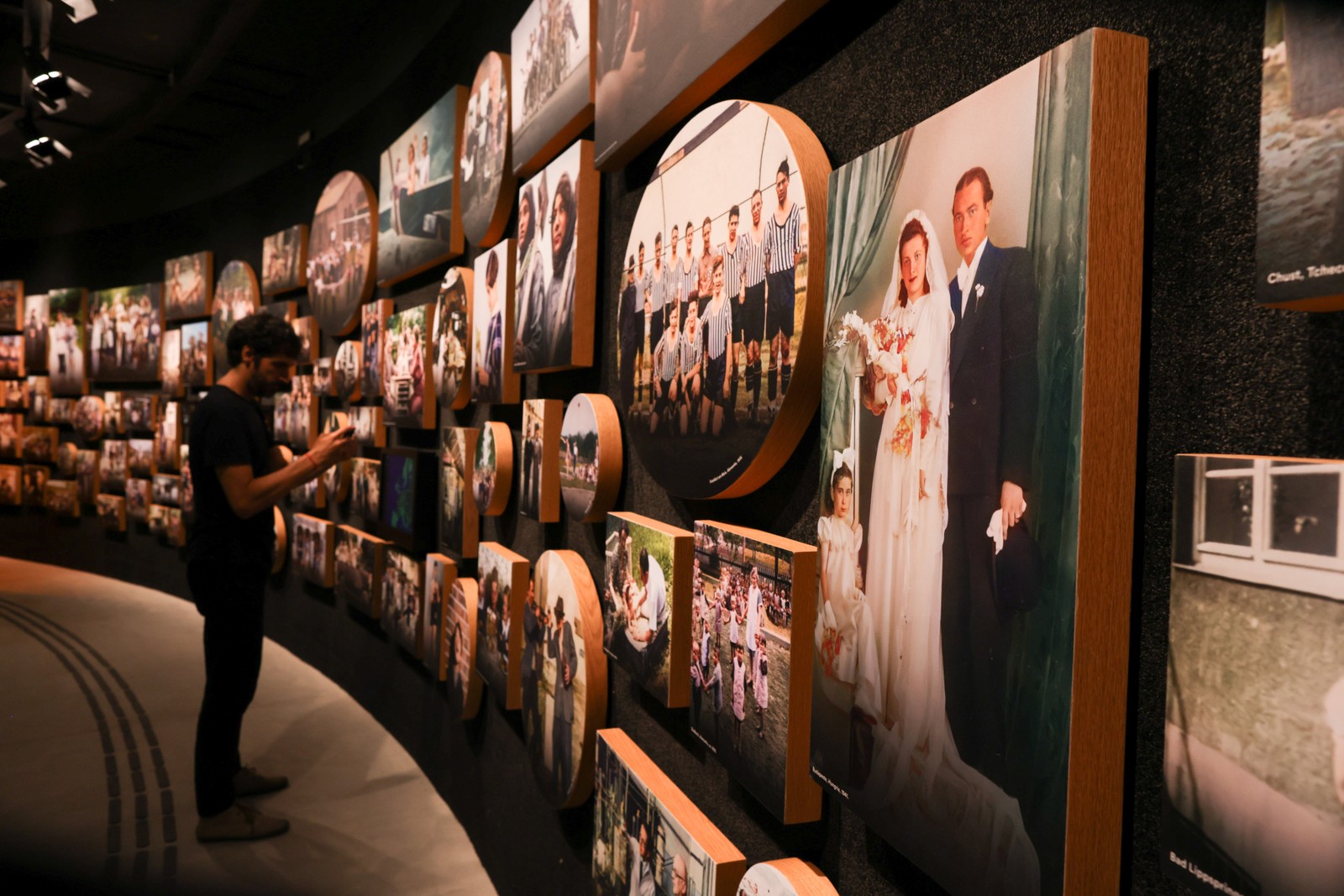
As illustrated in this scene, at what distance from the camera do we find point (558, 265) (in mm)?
2318

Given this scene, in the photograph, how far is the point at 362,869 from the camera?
313 cm

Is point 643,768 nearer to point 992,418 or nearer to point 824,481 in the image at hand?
point 824,481

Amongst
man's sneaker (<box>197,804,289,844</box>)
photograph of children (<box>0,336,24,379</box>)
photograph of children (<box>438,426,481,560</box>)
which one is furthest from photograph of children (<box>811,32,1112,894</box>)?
photograph of children (<box>0,336,24,379</box>)

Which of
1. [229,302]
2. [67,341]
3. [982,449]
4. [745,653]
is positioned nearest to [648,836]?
[745,653]

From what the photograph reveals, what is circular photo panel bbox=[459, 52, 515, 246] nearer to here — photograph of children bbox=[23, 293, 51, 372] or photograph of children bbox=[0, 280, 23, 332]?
photograph of children bbox=[23, 293, 51, 372]

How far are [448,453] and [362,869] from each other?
5.19ft

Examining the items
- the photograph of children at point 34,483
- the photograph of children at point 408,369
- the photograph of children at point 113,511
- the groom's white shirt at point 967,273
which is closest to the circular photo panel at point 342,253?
the photograph of children at point 408,369

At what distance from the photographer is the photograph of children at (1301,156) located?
0.54 metres

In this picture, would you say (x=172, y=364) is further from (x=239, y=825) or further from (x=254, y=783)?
(x=239, y=825)

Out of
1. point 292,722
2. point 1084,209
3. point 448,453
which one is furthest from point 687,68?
point 292,722

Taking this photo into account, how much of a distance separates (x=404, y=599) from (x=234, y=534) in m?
0.91

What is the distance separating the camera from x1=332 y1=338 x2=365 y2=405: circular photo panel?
14.9 feet

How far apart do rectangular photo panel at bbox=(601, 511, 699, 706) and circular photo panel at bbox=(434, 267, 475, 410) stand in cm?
152

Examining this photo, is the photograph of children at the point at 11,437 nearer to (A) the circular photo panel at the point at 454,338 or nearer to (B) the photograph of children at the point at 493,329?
(A) the circular photo panel at the point at 454,338
